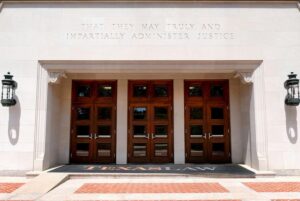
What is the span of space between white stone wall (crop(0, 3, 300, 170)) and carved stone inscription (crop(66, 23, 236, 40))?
32mm

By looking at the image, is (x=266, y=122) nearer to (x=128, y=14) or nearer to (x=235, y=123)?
(x=235, y=123)

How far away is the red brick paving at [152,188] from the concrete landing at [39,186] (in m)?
0.76

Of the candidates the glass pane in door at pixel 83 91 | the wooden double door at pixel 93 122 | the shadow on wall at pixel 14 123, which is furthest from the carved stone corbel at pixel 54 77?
the glass pane in door at pixel 83 91

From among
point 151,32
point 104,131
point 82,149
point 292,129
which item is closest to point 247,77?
point 292,129

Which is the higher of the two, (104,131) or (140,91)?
(140,91)

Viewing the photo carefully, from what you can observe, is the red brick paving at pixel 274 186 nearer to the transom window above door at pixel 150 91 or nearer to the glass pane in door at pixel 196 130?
the glass pane in door at pixel 196 130

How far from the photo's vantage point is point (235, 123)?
1009cm

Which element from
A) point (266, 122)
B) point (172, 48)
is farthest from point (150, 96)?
point (266, 122)

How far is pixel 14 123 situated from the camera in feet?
27.9

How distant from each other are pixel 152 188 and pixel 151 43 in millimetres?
4448

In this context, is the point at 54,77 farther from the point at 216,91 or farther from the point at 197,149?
the point at 216,91

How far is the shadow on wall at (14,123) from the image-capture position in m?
8.48

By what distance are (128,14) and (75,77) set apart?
3103mm

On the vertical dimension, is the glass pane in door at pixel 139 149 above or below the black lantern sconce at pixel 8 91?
below
